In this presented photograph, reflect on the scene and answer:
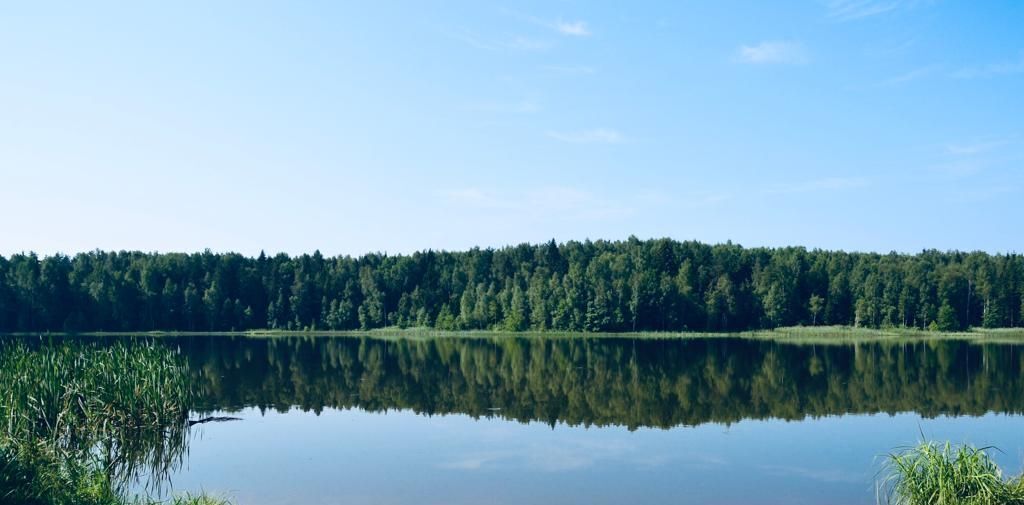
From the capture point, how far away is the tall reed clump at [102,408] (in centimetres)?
1945

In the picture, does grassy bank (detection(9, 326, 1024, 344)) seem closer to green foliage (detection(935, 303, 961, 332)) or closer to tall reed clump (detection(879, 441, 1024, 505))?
green foliage (detection(935, 303, 961, 332))

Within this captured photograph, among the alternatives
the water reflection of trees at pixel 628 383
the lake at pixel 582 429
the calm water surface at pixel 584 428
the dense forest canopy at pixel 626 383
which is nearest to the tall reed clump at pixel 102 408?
the lake at pixel 582 429

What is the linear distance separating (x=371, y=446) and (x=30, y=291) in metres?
106

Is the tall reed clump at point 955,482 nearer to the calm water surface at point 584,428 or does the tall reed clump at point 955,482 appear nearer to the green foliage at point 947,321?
the calm water surface at point 584,428

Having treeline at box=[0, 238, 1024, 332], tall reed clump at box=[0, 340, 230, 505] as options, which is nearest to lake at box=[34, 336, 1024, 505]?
tall reed clump at box=[0, 340, 230, 505]

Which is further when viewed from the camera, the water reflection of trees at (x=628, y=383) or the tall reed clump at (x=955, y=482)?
the water reflection of trees at (x=628, y=383)

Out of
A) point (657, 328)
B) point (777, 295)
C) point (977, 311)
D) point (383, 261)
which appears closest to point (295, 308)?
point (383, 261)

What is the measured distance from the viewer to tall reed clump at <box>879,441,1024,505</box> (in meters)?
12.6

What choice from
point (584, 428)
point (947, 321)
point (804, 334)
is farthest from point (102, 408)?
point (947, 321)

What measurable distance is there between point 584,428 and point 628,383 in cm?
1371

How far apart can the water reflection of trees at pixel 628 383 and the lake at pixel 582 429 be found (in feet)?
0.55

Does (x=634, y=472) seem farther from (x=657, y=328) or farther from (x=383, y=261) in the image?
(x=383, y=261)

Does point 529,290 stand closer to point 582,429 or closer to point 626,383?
point 626,383

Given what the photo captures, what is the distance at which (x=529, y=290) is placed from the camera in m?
115
